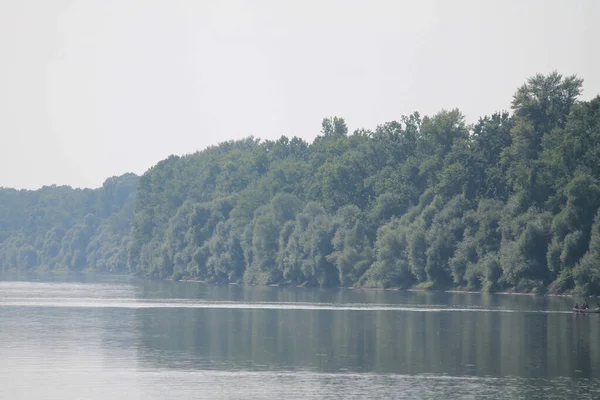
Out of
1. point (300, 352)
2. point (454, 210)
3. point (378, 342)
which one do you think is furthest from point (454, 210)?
point (300, 352)

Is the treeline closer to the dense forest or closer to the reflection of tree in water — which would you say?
the dense forest

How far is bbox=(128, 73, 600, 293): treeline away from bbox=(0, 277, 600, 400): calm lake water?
70.4 ft

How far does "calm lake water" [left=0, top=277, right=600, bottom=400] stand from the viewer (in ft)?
159

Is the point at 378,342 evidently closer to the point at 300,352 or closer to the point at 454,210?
the point at 300,352

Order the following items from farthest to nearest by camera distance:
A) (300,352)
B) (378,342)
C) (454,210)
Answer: (454,210)
(378,342)
(300,352)

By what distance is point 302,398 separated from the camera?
46.1 metres

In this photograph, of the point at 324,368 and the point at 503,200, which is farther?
the point at 503,200

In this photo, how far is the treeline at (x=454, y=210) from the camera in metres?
126

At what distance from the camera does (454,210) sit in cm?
14562

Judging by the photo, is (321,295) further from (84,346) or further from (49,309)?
(84,346)

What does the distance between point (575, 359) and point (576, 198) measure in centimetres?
6356

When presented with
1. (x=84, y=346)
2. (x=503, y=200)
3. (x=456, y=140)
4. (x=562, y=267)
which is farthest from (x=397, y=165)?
(x=84, y=346)

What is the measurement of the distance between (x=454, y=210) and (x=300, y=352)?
8475cm

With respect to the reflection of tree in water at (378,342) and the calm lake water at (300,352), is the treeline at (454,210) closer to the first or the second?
the calm lake water at (300,352)
